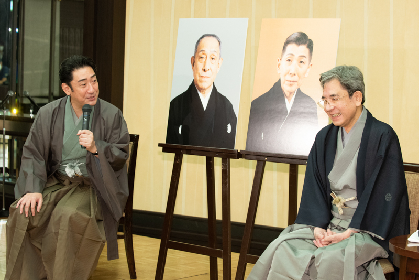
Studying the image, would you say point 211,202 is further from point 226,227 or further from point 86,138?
point 86,138

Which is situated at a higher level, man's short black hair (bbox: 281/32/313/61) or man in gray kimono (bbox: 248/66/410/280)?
man's short black hair (bbox: 281/32/313/61)

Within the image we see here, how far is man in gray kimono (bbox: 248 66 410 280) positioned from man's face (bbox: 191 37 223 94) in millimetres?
1123

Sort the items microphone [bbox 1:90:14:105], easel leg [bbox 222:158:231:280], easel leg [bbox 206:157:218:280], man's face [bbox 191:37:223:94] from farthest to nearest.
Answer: microphone [bbox 1:90:14:105] < man's face [bbox 191:37:223:94] < easel leg [bbox 206:157:218:280] < easel leg [bbox 222:158:231:280]

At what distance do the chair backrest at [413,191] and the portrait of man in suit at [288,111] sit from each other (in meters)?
0.72

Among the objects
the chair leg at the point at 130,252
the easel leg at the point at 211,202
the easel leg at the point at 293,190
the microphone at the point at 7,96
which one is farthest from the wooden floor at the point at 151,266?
the microphone at the point at 7,96

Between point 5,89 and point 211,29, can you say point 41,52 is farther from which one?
point 211,29

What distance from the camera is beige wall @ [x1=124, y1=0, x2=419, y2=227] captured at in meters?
3.36

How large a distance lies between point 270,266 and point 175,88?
1627 mm

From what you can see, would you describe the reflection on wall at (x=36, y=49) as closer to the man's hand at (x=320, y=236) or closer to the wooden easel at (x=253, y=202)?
the wooden easel at (x=253, y=202)

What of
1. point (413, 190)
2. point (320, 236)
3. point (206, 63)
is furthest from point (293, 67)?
point (320, 236)

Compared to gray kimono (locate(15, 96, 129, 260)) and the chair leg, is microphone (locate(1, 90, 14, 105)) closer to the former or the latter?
gray kimono (locate(15, 96, 129, 260))

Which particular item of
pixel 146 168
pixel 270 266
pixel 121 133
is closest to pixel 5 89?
pixel 146 168

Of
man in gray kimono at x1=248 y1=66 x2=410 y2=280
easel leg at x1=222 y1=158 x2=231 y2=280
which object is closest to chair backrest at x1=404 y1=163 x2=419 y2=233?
man in gray kimono at x1=248 y1=66 x2=410 y2=280

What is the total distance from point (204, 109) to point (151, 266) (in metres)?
1.23
